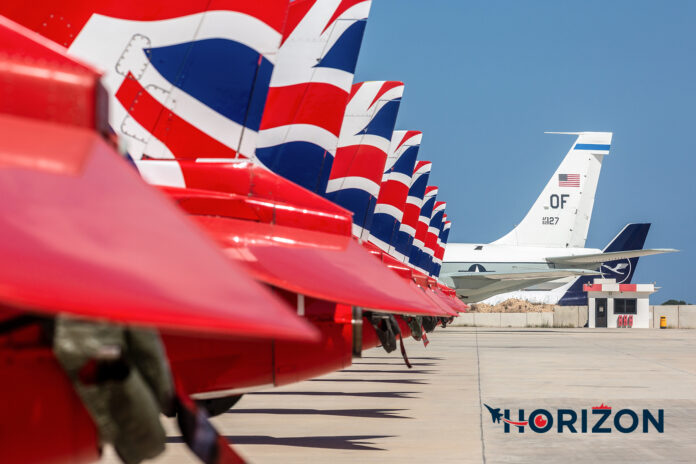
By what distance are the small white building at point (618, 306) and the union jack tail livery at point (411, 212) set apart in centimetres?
4452

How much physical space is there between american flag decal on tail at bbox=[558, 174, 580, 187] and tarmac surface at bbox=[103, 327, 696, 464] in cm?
3881

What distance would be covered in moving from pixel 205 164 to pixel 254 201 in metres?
0.51

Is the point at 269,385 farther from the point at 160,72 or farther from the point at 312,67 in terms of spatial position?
the point at 312,67

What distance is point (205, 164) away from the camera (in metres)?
6.76

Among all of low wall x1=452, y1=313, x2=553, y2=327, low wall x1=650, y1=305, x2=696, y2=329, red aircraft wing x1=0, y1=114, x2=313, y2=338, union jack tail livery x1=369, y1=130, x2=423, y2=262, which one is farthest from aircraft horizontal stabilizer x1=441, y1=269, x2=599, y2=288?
red aircraft wing x1=0, y1=114, x2=313, y2=338

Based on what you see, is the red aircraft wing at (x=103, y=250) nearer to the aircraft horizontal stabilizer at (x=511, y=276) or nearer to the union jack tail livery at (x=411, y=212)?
the union jack tail livery at (x=411, y=212)

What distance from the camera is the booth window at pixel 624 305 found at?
2768 inches

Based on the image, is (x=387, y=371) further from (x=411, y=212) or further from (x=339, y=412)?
(x=339, y=412)

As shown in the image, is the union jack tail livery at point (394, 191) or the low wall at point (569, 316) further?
the low wall at point (569, 316)

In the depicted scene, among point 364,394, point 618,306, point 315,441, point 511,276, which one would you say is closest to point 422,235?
point 364,394

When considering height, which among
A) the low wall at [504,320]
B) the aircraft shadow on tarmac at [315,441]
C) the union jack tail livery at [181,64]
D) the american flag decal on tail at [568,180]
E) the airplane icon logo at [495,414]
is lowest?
the aircraft shadow on tarmac at [315,441]

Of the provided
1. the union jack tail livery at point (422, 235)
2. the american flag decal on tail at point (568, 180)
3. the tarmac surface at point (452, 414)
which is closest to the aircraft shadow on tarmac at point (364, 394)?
the tarmac surface at point (452, 414)

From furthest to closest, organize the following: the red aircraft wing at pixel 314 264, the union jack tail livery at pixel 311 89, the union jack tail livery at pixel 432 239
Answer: the union jack tail livery at pixel 432 239
the union jack tail livery at pixel 311 89
the red aircraft wing at pixel 314 264

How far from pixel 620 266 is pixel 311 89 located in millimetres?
66772
